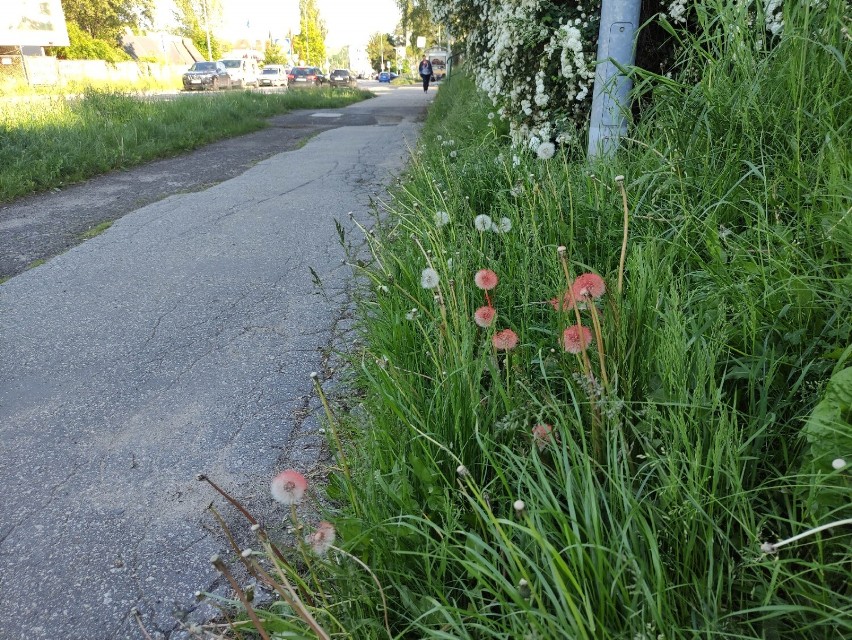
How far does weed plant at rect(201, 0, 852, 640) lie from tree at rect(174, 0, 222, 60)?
79.1 metres

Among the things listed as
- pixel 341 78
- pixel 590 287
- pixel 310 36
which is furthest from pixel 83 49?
pixel 590 287

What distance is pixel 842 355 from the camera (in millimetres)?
1608

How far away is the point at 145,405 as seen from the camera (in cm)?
303

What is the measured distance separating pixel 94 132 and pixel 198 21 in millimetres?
75410

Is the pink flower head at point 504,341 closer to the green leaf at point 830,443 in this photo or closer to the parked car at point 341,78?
the green leaf at point 830,443

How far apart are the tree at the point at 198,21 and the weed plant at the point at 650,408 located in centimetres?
7913

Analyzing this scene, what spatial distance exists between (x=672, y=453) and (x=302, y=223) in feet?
16.9

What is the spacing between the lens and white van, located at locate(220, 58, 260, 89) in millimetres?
39656

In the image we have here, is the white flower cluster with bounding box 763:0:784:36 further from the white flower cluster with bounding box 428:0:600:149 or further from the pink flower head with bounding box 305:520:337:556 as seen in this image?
the pink flower head with bounding box 305:520:337:556

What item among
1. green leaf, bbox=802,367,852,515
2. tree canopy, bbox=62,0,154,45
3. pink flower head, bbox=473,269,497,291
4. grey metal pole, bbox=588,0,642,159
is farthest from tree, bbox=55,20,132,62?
green leaf, bbox=802,367,852,515

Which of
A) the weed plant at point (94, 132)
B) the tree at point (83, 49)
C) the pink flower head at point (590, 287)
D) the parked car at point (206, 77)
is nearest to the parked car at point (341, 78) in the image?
the parked car at point (206, 77)

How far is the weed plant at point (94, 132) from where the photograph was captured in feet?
26.2

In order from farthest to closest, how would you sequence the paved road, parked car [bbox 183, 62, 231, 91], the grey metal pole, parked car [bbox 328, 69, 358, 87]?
parked car [bbox 328, 69, 358, 87] → parked car [bbox 183, 62, 231, 91] → the grey metal pole → the paved road

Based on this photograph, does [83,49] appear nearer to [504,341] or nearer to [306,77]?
[306,77]
